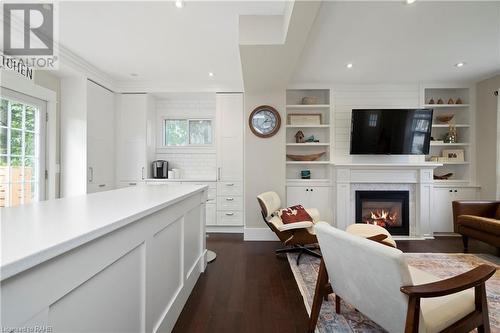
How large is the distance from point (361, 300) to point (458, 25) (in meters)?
2.86

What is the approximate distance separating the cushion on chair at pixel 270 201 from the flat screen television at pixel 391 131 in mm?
1589

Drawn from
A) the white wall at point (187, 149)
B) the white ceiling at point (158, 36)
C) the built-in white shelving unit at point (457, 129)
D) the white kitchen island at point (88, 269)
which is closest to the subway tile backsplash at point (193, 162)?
the white wall at point (187, 149)

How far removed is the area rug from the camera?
1.77 meters

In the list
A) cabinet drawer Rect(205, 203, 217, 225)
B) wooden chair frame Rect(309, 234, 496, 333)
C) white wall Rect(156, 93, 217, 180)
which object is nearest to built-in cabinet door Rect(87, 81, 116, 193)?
white wall Rect(156, 93, 217, 180)

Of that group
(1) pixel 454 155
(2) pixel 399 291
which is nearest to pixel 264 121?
(2) pixel 399 291

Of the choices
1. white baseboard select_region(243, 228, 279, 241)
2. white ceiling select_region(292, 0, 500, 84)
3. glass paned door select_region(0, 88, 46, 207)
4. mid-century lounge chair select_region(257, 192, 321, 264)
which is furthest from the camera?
white baseboard select_region(243, 228, 279, 241)

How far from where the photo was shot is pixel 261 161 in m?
3.94

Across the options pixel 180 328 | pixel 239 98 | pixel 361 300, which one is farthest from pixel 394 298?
pixel 239 98

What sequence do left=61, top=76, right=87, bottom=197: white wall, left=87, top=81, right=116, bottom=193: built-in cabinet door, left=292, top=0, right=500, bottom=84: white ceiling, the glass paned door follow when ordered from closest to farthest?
left=292, top=0, right=500, bottom=84: white ceiling < the glass paned door < left=61, top=76, right=87, bottom=197: white wall < left=87, top=81, right=116, bottom=193: built-in cabinet door

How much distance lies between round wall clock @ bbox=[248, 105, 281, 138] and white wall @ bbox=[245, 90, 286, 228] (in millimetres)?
61

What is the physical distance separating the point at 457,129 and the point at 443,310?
4329 mm

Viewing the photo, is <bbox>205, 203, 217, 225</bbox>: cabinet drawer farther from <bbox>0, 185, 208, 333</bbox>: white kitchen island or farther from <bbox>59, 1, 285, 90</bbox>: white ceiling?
<bbox>0, 185, 208, 333</bbox>: white kitchen island

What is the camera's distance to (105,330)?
0.94 m

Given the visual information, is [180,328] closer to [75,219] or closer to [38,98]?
[75,219]
